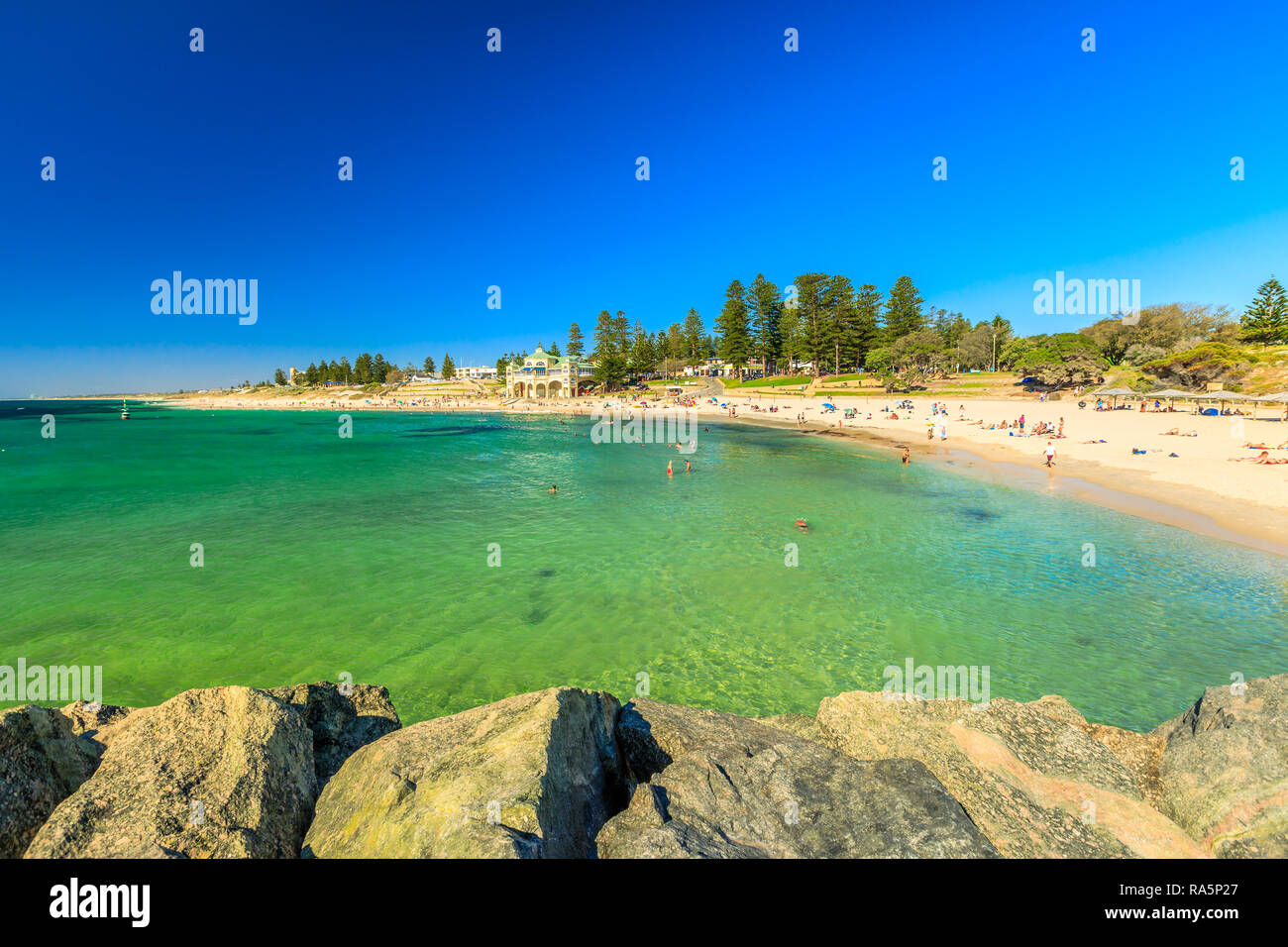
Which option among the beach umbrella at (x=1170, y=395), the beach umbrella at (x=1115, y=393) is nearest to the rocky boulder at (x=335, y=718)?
the beach umbrella at (x=1170, y=395)

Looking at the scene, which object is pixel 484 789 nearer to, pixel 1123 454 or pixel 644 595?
pixel 644 595

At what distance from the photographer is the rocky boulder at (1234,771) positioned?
3965 millimetres

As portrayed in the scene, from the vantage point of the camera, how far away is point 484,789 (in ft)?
12.2

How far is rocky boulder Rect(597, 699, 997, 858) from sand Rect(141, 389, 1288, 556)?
19526 millimetres

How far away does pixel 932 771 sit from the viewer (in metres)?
4.95

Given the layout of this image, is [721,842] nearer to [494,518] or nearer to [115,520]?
[494,518]

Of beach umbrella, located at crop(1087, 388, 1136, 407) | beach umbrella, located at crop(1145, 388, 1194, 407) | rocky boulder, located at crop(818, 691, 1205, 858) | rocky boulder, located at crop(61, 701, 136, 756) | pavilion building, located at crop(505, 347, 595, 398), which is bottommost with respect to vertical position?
rocky boulder, located at crop(818, 691, 1205, 858)

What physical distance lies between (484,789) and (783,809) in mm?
2493

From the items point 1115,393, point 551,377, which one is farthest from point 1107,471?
point 551,377

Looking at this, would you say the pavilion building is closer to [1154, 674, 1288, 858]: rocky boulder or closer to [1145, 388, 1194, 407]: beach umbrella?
[1145, 388, 1194, 407]: beach umbrella

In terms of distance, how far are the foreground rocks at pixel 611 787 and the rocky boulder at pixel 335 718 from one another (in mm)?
70

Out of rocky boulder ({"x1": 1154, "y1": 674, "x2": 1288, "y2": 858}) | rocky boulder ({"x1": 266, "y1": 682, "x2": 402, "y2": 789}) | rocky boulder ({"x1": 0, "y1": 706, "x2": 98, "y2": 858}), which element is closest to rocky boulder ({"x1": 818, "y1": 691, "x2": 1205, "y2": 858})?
rocky boulder ({"x1": 1154, "y1": 674, "x2": 1288, "y2": 858})

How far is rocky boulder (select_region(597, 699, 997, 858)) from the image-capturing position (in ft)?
12.4
